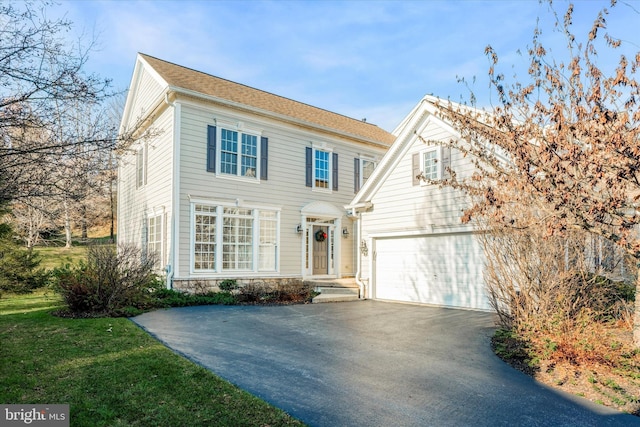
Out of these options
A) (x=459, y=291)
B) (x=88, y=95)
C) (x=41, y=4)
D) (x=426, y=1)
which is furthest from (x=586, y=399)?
(x=426, y=1)

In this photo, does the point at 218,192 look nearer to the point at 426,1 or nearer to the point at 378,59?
the point at 378,59

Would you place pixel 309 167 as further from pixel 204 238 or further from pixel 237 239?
pixel 204 238

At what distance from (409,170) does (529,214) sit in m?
6.15

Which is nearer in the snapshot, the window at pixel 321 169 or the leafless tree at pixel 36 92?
the leafless tree at pixel 36 92

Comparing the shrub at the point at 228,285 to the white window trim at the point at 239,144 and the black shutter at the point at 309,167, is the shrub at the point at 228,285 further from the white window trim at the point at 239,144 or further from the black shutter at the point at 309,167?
the black shutter at the point at 309,167

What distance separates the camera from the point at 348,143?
16.5 metres

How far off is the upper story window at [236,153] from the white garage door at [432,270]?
485cm

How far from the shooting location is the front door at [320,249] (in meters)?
15.3

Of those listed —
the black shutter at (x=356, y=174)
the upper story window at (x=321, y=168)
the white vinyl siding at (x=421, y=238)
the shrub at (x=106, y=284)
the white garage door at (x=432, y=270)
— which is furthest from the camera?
the black shutter at (x=356, y=174)

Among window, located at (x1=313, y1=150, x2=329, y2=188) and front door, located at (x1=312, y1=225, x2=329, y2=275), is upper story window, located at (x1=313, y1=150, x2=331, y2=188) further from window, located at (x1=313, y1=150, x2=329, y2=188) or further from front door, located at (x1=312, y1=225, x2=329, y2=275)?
front door, located at (x1=312, y1=225, x2=329, y2=275)

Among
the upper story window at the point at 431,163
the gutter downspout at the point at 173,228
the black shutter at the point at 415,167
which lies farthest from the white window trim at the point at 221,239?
the upper story window at the point at 431,163

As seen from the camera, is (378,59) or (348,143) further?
(348,143)

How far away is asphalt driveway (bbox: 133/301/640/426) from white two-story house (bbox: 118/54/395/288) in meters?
3.62

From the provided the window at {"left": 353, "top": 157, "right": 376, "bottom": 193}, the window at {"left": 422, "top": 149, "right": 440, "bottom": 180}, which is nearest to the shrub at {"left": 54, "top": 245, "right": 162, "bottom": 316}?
the window at {"left": 422, "top": 149, "right": 440, "bottom": 180}
